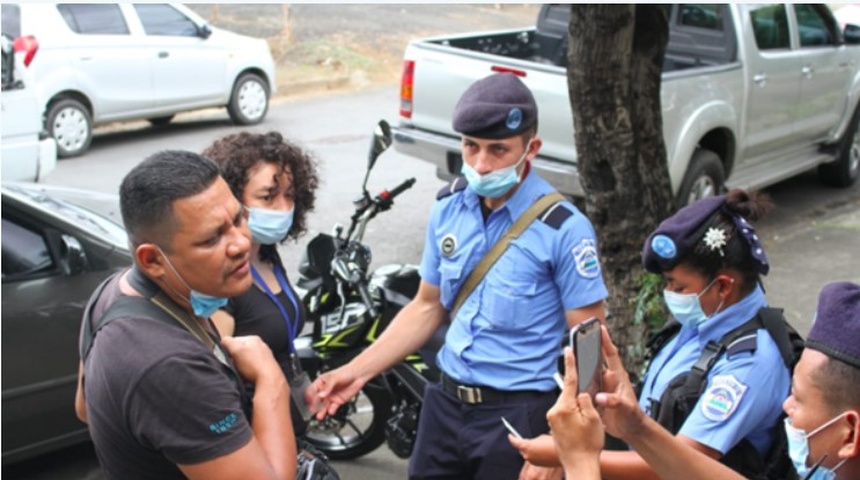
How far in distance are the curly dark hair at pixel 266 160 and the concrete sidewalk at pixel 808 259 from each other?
415 cm

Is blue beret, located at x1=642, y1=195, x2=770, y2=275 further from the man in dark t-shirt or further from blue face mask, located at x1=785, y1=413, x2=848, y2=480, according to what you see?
the man in dark t-shirt

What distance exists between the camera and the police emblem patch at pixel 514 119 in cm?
325

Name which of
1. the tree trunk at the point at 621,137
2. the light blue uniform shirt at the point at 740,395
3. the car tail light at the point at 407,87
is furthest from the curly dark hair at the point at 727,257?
the car tail light at the point at 407,87

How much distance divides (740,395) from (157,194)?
151 cm

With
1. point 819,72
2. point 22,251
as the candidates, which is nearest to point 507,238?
point 22,251

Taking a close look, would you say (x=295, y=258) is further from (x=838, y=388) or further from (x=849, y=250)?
(x=838, y=388)

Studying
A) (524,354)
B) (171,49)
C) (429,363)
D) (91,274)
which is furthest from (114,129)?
(524,354)

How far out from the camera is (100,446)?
2.27 m

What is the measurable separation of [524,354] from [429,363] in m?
1.23

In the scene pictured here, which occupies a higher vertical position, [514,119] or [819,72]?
[514,119]

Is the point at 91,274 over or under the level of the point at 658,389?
under

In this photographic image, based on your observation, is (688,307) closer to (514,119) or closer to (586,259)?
(586,259)

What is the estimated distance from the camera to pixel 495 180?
10.8 feet

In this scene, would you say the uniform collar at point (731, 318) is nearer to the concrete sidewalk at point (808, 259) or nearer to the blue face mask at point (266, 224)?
the blue face mask at point (266, 224)
